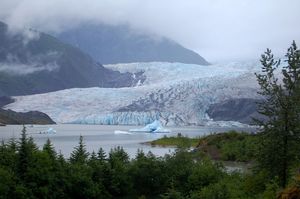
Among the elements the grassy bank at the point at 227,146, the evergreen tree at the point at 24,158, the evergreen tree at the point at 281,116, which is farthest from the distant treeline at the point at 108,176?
the grassy bank at the point at 227,146

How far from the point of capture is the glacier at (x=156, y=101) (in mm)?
88688

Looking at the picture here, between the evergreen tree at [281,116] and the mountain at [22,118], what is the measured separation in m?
102

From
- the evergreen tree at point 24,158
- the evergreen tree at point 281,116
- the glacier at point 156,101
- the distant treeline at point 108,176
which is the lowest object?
the distant treeline at point 108,176

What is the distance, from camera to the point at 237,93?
91250 millimetres

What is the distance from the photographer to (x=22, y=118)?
12275 centimetres

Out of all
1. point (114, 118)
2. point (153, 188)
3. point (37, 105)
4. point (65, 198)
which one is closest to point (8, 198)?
point (65, 198)

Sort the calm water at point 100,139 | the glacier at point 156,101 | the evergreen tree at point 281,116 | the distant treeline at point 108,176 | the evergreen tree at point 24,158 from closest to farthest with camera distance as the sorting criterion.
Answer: the evergreen tree at point 281,116
the distant treeline at point 108,176
the evergreen tree at point 24,158
the calm water at point 100,139
the glacier at point 156,101

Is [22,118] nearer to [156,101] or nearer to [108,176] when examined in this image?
[156,101]

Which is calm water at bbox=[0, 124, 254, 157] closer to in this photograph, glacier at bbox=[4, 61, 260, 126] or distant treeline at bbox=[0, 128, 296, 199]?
distant treeline at bbox=[0, 128, 296, 199]

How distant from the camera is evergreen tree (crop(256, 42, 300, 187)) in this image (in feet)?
45.3

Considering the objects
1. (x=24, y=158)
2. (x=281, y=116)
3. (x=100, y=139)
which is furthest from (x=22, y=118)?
(x=281, y=116)

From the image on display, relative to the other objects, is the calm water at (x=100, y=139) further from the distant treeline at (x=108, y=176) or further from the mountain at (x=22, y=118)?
the mountain at (x=22, y=118)

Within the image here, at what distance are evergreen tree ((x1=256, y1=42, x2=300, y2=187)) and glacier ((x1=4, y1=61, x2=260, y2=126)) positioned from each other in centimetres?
7334

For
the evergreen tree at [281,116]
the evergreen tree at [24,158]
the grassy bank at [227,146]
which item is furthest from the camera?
the grassy bank at [227,146]
